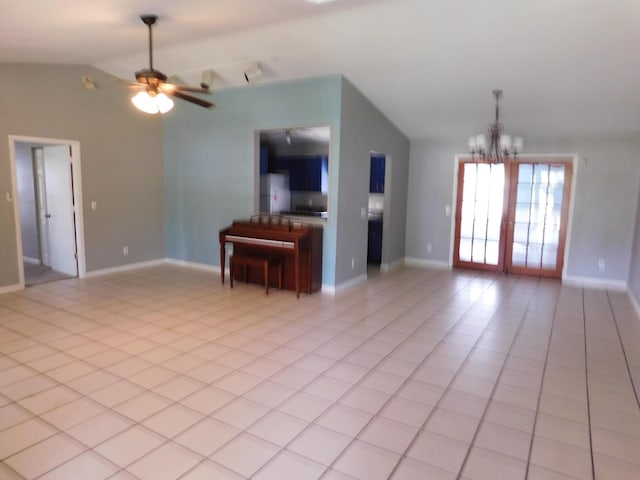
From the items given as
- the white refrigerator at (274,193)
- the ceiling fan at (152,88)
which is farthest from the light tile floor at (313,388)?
the white refrigerator at (274,193)

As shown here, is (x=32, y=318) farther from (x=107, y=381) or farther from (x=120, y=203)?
(x=120, y=203)

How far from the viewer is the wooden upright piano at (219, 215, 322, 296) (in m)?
4.96

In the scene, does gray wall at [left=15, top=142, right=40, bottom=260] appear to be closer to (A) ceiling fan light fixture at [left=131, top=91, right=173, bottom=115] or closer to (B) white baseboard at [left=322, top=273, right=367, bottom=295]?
(A) ceiling fan light fixture at [left=131, top=91, right=173, bottom=115]

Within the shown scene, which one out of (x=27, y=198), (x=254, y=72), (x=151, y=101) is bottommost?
(x=27, y=198)

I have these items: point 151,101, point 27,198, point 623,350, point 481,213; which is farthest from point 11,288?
point 481,213

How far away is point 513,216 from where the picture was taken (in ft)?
21.4

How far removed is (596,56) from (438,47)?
4.81ft

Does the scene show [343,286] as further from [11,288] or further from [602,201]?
[11,288]

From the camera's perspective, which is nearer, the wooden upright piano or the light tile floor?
the light tile floor

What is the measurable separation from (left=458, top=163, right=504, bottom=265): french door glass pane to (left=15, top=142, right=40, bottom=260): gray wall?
685 centimetres

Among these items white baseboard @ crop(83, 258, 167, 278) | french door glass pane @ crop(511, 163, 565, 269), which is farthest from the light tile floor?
french door glass pane @ crop(511, 163, 565, 269)

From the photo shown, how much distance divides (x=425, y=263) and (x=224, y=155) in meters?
3.82

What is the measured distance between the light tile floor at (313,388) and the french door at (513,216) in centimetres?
157

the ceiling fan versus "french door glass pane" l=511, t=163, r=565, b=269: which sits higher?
the ceiling fan
